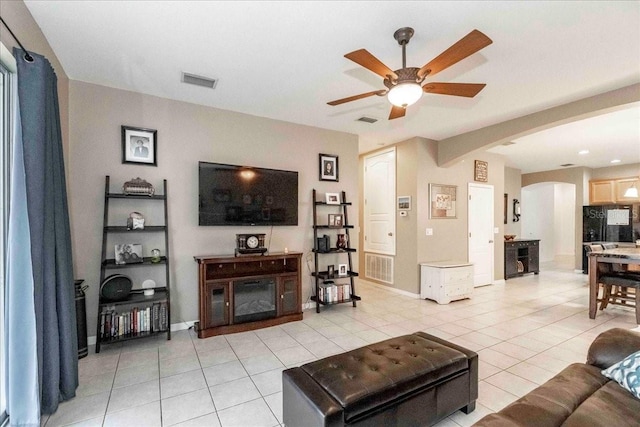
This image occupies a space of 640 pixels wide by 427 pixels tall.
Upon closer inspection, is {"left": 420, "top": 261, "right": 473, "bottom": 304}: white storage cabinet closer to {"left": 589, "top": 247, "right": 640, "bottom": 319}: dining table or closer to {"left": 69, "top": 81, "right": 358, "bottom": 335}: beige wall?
{"left": 589, "top": 247, "right": 640, "bottom": 319}: dining table

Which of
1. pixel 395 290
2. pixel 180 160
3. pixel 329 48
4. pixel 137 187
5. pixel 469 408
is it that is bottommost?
pixel 395 290

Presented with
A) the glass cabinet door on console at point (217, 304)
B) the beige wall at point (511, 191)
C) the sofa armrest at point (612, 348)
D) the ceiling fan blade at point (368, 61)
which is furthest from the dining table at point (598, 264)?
the glass cabinet door on console at point (217, 304)

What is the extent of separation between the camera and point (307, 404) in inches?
61.4

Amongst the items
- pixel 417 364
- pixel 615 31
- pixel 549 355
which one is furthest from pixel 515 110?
pixel 417 364

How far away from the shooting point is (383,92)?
95.0 inches

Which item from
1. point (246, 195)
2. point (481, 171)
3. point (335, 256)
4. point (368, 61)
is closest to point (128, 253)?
point (246, 195)

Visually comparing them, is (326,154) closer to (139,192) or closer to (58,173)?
(139,192)

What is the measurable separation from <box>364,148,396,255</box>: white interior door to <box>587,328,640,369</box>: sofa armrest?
3.74 meters

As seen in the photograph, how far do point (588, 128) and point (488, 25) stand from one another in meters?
3.81

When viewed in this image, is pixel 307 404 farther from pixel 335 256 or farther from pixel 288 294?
pixel 335 256

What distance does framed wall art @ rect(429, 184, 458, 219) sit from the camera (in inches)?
209

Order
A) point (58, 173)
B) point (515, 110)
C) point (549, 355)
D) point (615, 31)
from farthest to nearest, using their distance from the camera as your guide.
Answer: point (515, 110) → point (549, 355) → point (615, 31) → point (58, 173)

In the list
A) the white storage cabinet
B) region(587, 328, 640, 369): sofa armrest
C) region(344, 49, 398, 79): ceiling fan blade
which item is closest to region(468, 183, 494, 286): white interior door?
the white storage cabinet

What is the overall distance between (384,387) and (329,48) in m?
2.55
